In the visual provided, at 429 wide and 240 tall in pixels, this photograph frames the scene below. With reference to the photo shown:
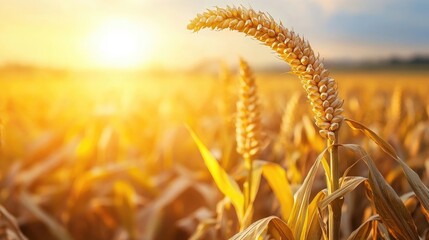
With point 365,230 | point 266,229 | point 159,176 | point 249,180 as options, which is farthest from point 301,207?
point 159,176

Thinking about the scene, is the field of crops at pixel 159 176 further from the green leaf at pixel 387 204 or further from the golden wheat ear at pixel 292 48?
the golden wheat ear at pixel 292 48

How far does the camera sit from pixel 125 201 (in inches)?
176

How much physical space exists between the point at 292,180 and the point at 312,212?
1.58 meters

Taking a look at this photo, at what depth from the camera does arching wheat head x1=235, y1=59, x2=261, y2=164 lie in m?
2.44

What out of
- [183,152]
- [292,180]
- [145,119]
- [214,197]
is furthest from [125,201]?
[145,119]

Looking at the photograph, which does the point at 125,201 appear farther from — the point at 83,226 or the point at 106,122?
the point at 106,122

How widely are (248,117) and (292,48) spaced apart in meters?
0.69

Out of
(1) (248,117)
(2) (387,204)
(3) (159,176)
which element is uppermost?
(1) (248,117)

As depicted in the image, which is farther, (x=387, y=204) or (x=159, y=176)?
(x=159, y=176)

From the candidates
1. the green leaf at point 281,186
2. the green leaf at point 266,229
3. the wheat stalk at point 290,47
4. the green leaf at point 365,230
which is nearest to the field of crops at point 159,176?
the green leaf at point 365,230

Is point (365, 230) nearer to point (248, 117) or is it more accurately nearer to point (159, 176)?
point (248, 117)

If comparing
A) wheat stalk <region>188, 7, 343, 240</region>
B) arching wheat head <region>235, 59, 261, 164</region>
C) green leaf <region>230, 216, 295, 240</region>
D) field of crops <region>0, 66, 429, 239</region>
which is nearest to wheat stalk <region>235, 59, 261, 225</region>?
arching wheat head <region>235, 59, 261, 164</region>

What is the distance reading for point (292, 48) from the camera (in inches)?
70.9

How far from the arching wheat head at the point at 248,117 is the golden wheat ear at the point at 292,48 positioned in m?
0.63
